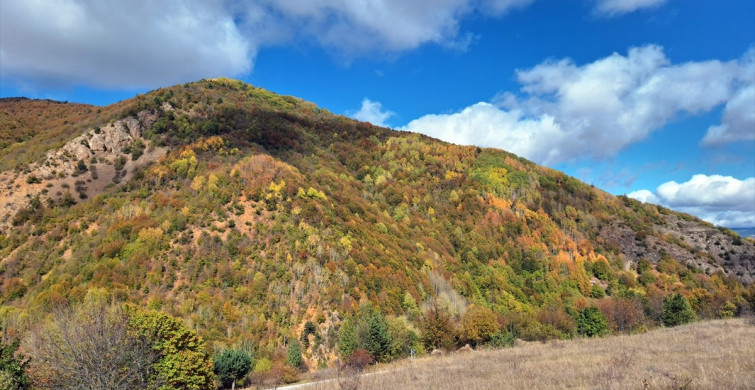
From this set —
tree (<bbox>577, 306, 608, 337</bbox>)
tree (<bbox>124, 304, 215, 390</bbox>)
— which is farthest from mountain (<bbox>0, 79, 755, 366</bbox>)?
tree (<bbox>124, 304, 215, 390</bbox>)

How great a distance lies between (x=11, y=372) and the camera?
16406 mm

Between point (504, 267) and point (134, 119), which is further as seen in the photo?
point (504, 267)

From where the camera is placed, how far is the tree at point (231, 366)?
3153 centimetres

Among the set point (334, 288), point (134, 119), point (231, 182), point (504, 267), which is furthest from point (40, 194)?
point (504, 267)

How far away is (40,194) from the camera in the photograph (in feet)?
185

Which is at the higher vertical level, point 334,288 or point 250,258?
point 250,258

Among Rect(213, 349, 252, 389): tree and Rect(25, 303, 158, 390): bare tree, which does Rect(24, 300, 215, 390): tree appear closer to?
Rect(25, 303, 158, 390): bare tree

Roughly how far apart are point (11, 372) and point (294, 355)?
2496 centimetres

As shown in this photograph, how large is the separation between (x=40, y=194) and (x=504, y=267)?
82.3 meters

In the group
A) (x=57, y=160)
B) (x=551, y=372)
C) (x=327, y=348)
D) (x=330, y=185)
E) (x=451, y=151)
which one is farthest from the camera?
(x=451, y=151)

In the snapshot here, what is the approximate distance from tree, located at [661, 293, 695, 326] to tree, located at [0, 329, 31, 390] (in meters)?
71.9

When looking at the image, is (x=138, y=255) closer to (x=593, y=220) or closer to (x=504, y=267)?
(x=504, y=267)

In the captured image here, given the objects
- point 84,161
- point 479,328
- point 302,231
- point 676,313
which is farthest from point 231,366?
point 676,313

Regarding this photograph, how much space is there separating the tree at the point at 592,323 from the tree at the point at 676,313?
377 inches
